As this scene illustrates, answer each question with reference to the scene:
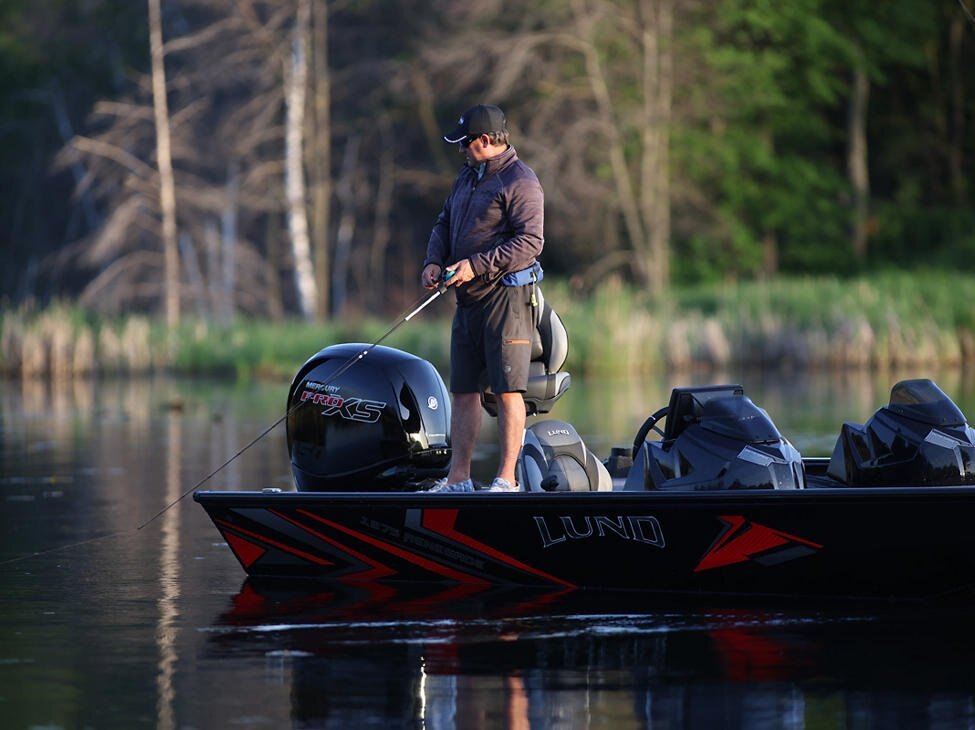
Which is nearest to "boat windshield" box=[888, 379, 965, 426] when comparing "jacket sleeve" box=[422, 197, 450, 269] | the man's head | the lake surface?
the lake surface

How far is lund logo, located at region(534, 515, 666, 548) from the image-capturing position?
778 centimetres

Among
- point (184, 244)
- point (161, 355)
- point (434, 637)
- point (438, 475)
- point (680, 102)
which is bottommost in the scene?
point (434, 637)

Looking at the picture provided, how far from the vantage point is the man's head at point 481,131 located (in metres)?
8.34

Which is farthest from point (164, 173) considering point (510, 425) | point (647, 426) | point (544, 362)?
point (647, 426)

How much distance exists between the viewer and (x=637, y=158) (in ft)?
127

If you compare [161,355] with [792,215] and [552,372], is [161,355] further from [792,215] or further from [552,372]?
[552,372]

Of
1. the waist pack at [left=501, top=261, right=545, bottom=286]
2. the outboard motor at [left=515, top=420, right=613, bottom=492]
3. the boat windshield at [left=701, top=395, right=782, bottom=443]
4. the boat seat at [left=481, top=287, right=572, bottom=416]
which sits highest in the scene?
the waist pack at [left=501, top=261, right=545, bottom=286]

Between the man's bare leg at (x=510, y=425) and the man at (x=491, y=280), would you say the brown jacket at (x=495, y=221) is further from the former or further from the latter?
the man's bare leg at (x=510, y=425)

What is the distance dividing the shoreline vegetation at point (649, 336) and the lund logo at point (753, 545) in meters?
18.1

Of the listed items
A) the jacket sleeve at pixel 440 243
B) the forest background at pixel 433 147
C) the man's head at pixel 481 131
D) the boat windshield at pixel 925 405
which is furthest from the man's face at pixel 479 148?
the forest background at pixel 433 147

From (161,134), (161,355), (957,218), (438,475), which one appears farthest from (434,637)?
(957,218)

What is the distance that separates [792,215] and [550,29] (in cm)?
723

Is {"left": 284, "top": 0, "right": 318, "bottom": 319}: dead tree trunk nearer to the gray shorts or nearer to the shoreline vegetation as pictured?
the shoreline vegetation

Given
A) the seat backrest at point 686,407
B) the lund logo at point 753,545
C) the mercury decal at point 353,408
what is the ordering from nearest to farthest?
the lund logo at point 753,545, the seat backrest at point 686,407, the mercury decal at point 353,408
